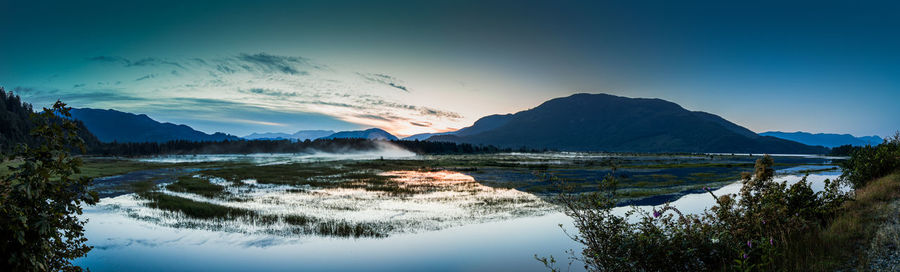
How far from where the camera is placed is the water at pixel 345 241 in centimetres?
1504

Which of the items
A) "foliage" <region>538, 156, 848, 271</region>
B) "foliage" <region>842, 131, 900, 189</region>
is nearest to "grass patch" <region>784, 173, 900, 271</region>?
"foliage" <region>538, 156, 848, 271</region>

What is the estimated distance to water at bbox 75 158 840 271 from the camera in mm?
15039

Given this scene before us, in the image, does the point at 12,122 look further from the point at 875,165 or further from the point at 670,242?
the point at 875,165

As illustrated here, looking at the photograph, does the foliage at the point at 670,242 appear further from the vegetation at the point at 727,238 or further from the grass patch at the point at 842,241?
the grass patch at the point at 842,241

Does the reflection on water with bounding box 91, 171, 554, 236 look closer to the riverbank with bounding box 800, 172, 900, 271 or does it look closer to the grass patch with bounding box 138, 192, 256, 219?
the grass patch with bounding box 138, 192, 256, 219

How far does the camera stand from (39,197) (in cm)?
521

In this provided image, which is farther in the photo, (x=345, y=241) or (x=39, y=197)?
(x=345, y=241)

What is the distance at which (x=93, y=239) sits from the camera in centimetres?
1859

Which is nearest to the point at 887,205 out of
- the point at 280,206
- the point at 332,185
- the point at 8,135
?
the point at 280,206

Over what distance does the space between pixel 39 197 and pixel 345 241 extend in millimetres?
13455

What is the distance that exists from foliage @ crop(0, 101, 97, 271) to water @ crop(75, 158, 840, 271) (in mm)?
9950

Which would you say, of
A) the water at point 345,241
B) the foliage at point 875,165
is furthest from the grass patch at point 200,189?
the foliage at point 875,165

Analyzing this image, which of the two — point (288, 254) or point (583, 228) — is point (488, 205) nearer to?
point (288, 254)

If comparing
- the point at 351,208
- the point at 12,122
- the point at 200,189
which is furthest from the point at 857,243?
the point at 12,122
